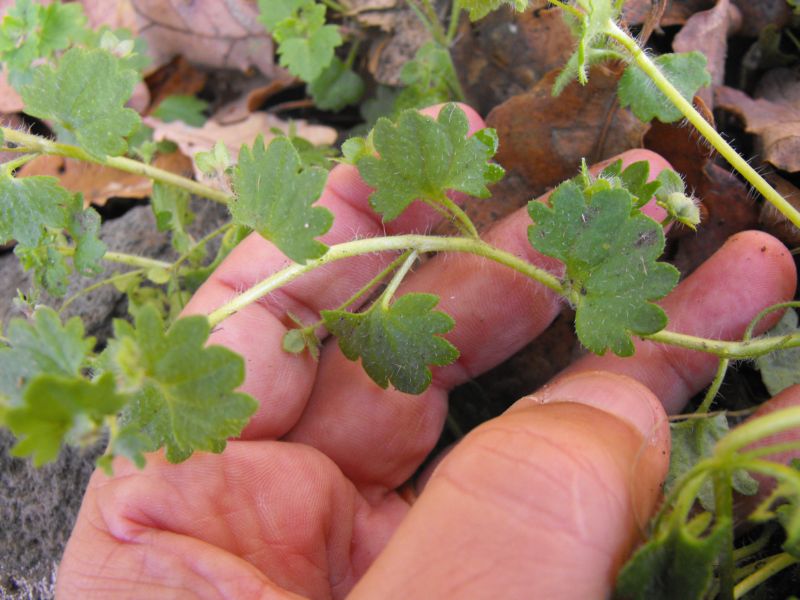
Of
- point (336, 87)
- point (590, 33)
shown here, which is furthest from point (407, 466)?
point (336, 87)

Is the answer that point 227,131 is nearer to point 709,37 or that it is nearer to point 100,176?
point 100,176

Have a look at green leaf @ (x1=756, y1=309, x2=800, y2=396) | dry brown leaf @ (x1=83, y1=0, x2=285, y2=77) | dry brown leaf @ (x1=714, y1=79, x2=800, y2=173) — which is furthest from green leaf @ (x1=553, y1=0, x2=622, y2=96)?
dry brown leaf @ (x1=83, y1=0, x2=285, y2=77)

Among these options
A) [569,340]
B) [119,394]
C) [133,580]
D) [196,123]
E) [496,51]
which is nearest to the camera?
[119,394]

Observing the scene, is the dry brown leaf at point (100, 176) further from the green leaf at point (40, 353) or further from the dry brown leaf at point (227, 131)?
the green leaf at point (40, 353)

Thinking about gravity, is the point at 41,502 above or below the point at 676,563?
below

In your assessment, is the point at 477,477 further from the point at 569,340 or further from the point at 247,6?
the point at 247,6

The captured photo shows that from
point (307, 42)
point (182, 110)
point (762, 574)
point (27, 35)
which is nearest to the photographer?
point (762, 574)

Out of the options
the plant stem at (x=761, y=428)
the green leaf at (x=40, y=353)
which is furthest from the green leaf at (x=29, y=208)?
the plant stem at (x=761, y=428)

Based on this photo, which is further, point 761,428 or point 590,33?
point 590,33

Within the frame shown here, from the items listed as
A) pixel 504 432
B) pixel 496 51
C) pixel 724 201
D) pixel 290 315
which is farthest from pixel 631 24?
pixel 504 432
